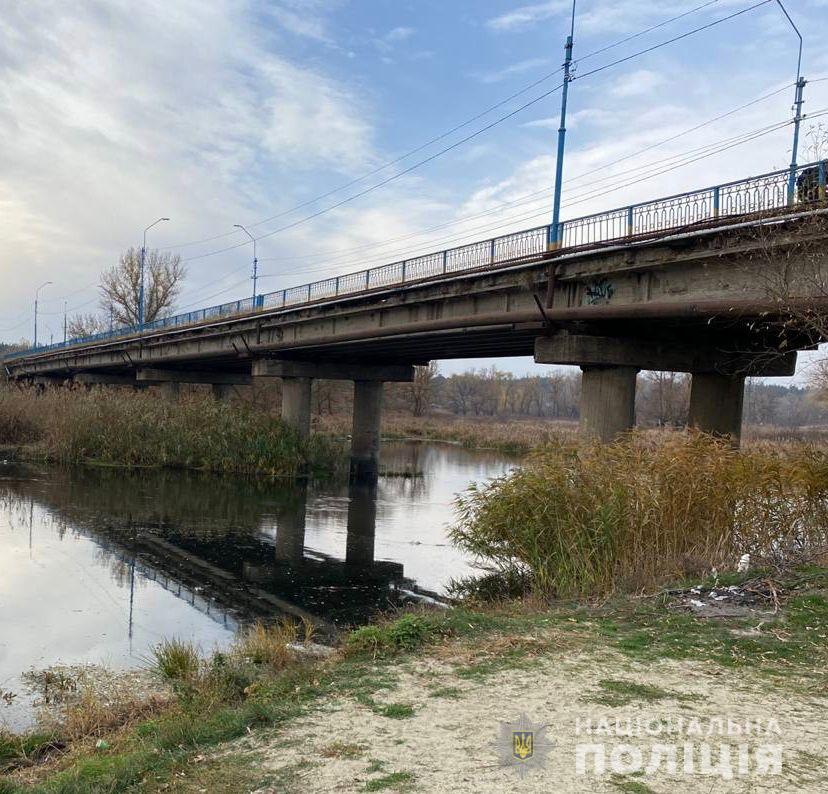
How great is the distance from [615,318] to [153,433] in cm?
2086

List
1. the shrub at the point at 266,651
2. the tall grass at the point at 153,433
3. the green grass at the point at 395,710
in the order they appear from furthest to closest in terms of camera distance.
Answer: the tall grass at the point at 153,433
the shrub at the point at 266,651
the green grass at the point at 395,710

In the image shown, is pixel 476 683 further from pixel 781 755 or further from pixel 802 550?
pixel 802 550

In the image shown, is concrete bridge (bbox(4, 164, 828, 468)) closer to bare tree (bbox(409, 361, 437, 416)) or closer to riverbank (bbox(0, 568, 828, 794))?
riverbank (bbox(0, 568, 828, 794))

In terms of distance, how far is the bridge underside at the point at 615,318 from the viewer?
13.8m

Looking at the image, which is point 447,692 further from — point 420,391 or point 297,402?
point 420,391

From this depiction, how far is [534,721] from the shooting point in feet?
16.9

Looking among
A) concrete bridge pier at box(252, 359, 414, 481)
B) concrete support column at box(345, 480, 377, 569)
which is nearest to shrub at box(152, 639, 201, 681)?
concrete support column at box(345, 480, 377, 569)

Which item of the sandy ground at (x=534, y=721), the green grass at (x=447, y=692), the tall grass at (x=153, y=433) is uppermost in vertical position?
the sandy ground at (x=534, y=721)

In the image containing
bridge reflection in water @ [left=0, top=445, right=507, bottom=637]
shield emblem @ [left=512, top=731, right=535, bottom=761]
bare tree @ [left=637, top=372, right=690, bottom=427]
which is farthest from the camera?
bare tree @ [left=637, top=372, right=690, bottom=427]

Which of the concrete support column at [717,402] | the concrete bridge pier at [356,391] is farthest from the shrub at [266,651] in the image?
the concrete bridge pier at [356,391]

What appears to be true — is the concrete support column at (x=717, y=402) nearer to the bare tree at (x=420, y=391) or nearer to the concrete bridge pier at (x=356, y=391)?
the concrete bridge pier at (x=356, y=391)

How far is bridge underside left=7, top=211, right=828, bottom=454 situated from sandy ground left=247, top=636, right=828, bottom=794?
518cm

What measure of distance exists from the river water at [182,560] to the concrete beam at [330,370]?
10023mm

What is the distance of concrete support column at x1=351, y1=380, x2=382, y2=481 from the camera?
36.9m
